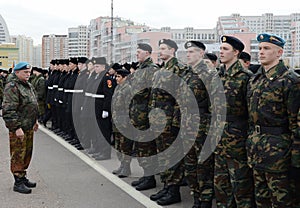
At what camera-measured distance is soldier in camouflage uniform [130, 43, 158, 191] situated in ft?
18.6

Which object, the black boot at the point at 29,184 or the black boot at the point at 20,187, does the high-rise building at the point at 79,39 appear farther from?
the black boot at the point at 20,187

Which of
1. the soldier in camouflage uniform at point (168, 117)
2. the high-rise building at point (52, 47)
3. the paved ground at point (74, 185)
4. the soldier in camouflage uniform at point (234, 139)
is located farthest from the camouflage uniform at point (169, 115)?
the high-rise building at point (52, 47)

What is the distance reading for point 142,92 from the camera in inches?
226

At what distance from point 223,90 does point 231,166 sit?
0.74 metres

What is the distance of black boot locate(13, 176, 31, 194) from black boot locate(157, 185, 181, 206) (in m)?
1.83

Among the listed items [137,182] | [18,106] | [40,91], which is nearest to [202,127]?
[137,182]

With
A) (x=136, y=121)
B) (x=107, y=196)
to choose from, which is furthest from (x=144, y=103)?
(x=107, y=196)

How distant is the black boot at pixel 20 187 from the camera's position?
17.9 feet

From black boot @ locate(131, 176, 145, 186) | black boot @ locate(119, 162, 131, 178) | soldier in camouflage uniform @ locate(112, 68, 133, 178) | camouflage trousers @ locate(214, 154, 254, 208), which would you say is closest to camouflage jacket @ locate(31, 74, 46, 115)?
soldier in camouflage uniform @ locate(112, 68, 133, 178)

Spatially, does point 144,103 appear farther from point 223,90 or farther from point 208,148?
point 223,90

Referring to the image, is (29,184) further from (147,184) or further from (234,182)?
(234,182)

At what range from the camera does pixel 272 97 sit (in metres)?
3.42

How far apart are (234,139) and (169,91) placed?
4.28 ft

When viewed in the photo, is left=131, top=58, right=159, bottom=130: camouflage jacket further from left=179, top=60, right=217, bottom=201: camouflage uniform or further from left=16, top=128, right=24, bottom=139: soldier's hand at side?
left=16, top=128, right=24, bottom=139: soldier's hand at side
